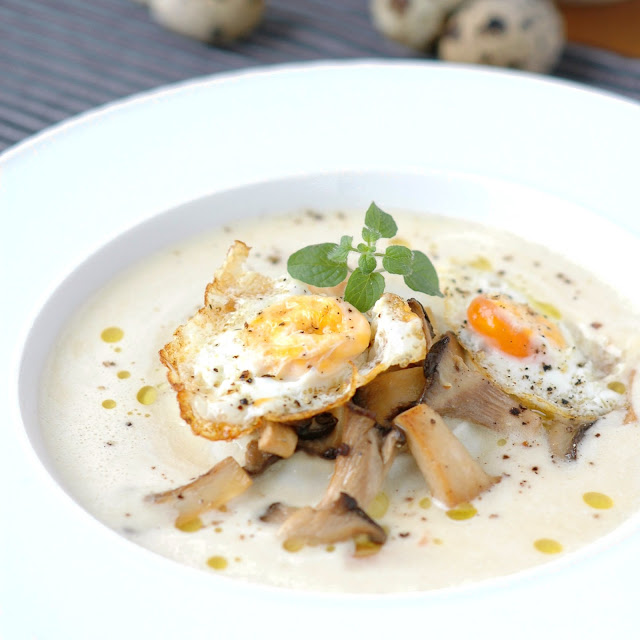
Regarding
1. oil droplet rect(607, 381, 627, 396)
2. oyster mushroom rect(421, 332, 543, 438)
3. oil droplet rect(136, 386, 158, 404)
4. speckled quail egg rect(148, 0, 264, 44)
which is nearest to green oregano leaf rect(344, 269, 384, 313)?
oyster mushroom rect(421, 332, 543, 438)

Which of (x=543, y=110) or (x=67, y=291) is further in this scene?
(x=543, y=110)

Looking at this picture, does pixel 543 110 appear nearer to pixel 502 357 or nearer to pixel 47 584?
pixel 502 357

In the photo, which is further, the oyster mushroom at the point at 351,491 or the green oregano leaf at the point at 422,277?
the green oregano leaf at the point at 422,277

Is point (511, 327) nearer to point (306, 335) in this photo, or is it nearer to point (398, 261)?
point (398, 261)

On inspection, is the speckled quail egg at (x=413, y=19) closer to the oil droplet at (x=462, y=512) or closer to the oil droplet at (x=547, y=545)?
the oil droplet at (x=462, y=512)

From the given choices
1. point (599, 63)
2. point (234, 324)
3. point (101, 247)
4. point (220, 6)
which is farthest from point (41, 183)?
point (599, 63)

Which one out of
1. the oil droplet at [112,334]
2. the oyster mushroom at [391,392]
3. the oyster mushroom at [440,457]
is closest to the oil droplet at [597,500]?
the oyster mushroom at [440,457]
